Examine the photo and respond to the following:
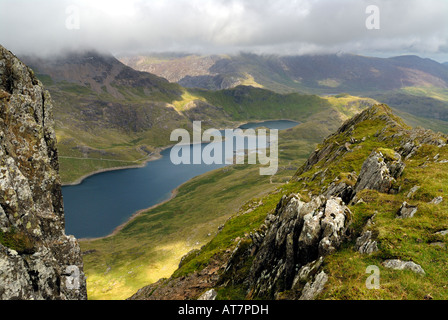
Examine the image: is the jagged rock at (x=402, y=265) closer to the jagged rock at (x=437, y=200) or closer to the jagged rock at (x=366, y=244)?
the jagged rock at (x=366, y=244)

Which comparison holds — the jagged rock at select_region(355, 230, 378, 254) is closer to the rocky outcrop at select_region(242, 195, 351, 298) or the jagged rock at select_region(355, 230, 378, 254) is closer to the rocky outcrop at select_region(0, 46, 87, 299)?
the rocky outcrop at select_region(242, 195, 351, 298)

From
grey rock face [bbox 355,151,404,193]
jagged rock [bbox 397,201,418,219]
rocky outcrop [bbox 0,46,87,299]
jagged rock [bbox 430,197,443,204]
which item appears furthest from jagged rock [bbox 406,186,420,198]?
rocky outcrop [bbox 0,46,87,299]

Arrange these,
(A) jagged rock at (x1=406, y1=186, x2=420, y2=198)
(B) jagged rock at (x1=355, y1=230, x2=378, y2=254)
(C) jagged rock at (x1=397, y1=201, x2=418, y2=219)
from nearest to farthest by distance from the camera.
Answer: (B) jagged rock at (x1=355, y1=230, x2=378, y2=254) < (C) jagged rock at (x1=397, y1=201, x2=418, y2=219) < (A) jagged rock at (x1=406, y1=186, x2=420, y2=198)

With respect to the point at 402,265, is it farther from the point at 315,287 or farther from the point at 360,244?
the point at 315,287

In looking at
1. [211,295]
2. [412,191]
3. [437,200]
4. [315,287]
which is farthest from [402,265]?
[211,295]

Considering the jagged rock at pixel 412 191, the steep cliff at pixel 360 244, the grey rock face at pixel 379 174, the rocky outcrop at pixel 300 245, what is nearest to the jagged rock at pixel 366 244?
the steep cliff at pixel 360 244
